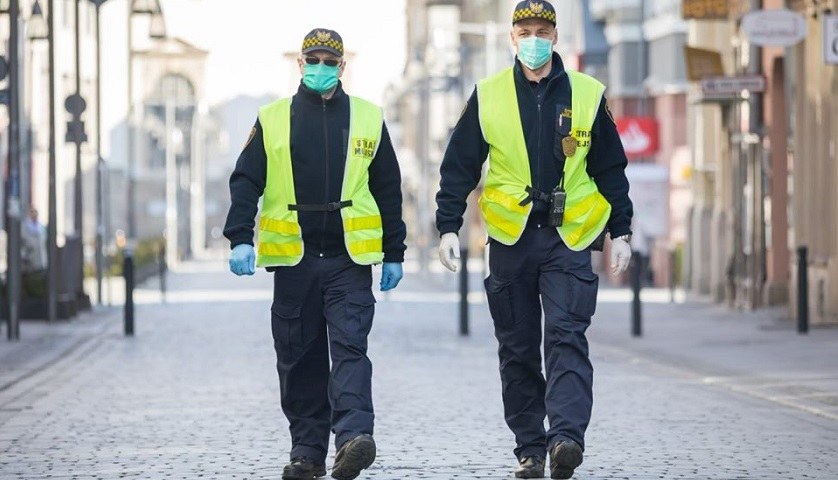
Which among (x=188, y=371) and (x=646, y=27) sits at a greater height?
(x=646, y=27)

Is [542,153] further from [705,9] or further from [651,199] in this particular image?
[651,199]

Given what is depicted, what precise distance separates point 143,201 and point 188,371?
116 m

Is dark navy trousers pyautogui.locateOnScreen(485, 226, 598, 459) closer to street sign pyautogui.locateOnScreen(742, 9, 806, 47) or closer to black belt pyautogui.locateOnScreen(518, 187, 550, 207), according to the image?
black belt pyautogui.locateOnScreen(518, 187, 550, 207)

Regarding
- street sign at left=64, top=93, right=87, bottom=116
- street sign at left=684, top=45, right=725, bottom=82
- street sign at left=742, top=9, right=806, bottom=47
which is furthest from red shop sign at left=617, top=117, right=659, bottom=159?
street sign at left=742, top=9, right=806, bottom=47

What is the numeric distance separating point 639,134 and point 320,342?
127ft

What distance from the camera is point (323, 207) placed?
403 inches

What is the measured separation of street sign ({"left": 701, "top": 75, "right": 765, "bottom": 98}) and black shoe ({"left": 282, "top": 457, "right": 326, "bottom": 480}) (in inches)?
777

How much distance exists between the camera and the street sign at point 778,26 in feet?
85.6

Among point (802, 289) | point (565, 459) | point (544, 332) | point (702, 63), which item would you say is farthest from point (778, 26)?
point (565, 459)

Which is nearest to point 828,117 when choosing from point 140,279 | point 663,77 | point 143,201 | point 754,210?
point 754,210

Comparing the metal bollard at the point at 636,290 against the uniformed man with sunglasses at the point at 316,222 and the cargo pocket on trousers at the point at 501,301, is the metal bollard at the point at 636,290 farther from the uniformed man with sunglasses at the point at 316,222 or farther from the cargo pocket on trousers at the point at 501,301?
the uniformed man with sunglasses at the point at 316,222

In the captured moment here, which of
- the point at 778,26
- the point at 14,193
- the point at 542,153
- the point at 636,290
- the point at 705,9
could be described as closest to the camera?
the point at 542,153

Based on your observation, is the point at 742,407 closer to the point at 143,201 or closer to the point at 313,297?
the point at 313,297

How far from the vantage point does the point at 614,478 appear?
1062 centimetres
